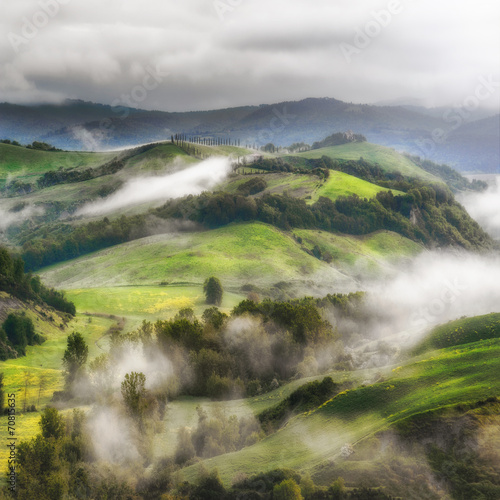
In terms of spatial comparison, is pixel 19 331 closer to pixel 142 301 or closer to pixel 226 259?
pixel 142 301

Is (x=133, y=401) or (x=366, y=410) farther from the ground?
Answer: (x=133, y=401)

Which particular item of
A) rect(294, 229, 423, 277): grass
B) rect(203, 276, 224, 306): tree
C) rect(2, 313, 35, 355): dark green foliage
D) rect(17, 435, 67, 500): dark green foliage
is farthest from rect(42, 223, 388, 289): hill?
rect(17, 435, 67, 500): dark green foliage

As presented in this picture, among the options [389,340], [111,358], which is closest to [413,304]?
[389,340]

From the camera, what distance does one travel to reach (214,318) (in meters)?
64.0

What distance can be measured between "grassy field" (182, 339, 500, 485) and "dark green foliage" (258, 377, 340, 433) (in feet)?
6.06

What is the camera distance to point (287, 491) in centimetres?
2788

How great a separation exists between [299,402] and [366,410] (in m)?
7.61

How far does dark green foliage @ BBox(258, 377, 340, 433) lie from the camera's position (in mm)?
39875

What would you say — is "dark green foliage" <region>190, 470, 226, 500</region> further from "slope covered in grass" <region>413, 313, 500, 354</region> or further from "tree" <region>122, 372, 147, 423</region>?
"slope covered in grass" <region>413, 313, 500, 354</region>

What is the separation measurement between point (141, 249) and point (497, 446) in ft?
432

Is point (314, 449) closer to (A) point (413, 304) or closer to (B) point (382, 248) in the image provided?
(A) point (413, 304)

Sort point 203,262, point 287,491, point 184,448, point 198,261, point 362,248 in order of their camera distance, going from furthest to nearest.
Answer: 1. point 362,248
2. point 198,261
3. point 203,262
4. point 184,448
5. point 287,491

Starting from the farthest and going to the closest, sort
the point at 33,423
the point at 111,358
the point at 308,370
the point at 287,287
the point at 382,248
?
the point at 382,248, the point at 287,287, the point at 111,358, the point at 308,370, the point at 33,423

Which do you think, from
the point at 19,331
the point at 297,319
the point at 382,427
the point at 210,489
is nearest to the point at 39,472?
the point at 210,489
